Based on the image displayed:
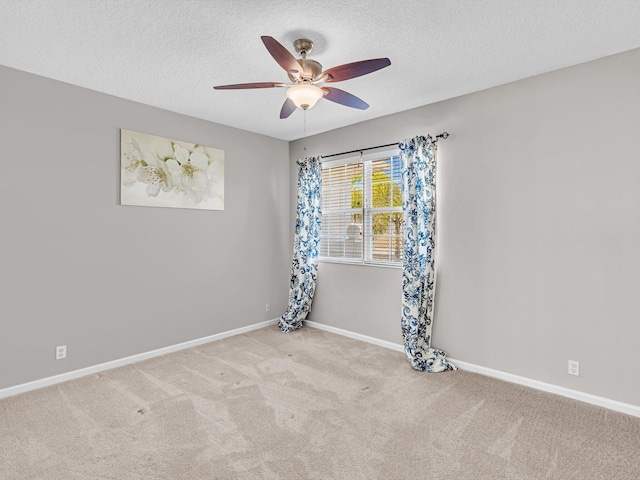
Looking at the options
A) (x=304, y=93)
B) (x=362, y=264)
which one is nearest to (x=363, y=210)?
(x=362, y=264)

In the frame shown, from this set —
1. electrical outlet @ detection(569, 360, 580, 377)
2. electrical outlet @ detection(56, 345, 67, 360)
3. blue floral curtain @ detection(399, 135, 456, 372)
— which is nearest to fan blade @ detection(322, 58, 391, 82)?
blue floral curtain @ detection(399, 135, 456, 372)

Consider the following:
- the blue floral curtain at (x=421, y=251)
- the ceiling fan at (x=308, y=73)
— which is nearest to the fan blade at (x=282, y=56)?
the ceiling fan at (x=308, y=73)

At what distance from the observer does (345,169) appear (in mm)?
4418

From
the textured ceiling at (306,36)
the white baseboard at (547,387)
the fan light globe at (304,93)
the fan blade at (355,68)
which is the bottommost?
the white baseboard at (547,387)

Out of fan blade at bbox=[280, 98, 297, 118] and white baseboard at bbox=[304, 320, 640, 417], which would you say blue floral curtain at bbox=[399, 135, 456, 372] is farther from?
fan blade at bbox=[280, 98, 297, 118]

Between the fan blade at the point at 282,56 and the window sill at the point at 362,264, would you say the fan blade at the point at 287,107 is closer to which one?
A: the fan blade at the point at 282,56

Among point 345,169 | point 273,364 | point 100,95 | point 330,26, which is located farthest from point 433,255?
point 100,95

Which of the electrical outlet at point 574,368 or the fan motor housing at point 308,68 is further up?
the fan motor housing at point 308,68

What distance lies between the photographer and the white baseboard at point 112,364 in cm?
282

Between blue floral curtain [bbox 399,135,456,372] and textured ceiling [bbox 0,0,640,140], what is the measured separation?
67 cm

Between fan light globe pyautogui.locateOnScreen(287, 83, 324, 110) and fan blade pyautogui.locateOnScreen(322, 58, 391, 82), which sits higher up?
fan blade pyautogui.locateOnScreen(322, 58, 391, 82)

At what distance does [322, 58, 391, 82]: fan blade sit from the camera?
1.99 meters

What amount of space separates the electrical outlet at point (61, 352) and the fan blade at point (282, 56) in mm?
3022

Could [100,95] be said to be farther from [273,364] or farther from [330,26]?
[273,364]
